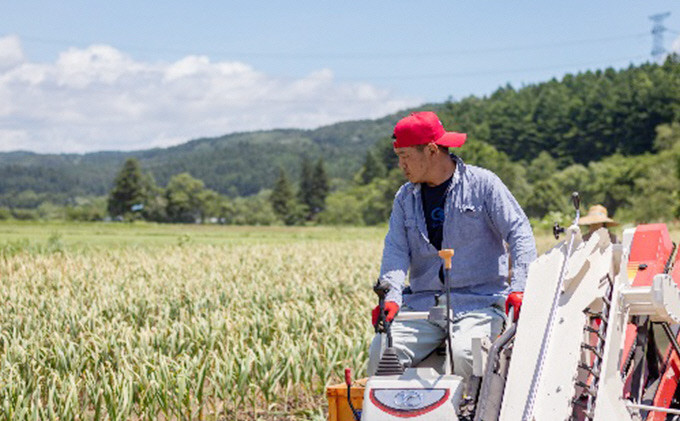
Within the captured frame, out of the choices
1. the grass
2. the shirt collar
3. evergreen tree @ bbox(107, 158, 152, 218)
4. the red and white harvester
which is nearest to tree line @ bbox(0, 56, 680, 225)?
evergreen tree @ bbox(107, 158, 152, 218)

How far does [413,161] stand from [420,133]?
0.16 m

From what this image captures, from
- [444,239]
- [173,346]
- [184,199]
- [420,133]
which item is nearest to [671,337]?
[444,239]

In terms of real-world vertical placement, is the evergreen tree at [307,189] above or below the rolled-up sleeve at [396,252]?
below

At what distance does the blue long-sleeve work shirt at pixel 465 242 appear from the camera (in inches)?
176

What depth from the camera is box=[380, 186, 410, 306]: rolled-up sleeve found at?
14.9 ft

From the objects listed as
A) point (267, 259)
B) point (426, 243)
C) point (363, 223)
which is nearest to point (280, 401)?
point (426, 243)

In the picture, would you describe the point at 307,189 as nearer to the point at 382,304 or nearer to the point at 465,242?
the point at 465,242

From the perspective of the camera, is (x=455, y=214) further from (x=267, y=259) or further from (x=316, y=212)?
(x=316, y=212)

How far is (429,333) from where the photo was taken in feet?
14.1

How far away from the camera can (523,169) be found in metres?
115

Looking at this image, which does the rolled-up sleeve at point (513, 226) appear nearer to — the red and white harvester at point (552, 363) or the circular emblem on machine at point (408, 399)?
the red and white harvester at point (552, 363)

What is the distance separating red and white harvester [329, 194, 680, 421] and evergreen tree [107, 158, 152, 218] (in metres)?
111

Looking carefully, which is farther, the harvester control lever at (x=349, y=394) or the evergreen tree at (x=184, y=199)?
the evergreen tree at (x=184, y=199)

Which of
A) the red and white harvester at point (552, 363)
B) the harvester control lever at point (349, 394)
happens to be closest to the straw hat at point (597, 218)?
the red and white harvester at point (552, 363)
